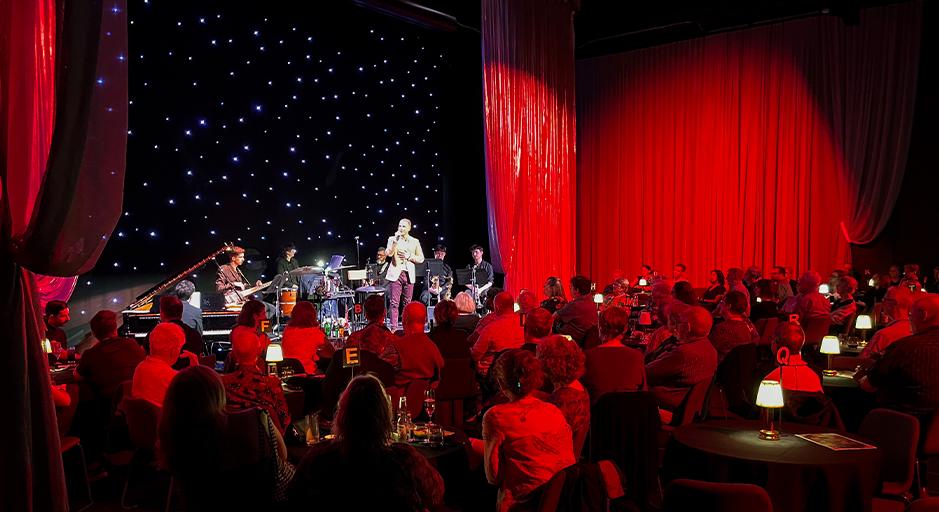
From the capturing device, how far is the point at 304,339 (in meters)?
6.05

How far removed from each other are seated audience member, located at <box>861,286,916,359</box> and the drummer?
8.39 meters

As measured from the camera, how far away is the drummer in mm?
12023

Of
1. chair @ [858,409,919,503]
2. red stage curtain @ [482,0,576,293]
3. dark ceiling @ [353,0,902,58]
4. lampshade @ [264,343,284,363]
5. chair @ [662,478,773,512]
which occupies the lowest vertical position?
chair @ [858,409,919,503]

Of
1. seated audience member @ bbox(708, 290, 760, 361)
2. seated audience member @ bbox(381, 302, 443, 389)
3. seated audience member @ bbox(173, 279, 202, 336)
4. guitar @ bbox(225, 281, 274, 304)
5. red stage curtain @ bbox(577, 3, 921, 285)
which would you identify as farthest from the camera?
red stage curtain @ bbox(577, 3, 921, 285)

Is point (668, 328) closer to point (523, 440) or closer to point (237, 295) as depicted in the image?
point (523, 440)

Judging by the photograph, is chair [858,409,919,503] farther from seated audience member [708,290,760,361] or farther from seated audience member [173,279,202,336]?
seated audience member [173,279,202,336]

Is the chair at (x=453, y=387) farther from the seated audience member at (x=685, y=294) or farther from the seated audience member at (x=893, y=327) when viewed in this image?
the seated audience member at (x=893, y=327)

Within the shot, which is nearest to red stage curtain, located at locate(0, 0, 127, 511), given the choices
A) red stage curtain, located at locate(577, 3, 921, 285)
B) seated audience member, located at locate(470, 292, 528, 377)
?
seated audience member, located at locate(470, 292, 528, 377)

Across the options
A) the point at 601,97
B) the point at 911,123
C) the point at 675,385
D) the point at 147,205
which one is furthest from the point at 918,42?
the point at 147,205

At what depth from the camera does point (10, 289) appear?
11.2 feet

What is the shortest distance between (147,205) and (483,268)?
18.3 feet

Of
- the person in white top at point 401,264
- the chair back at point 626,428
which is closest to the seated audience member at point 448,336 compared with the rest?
the chair back at point 626,428

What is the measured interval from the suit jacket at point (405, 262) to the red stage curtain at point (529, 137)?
1.63 m

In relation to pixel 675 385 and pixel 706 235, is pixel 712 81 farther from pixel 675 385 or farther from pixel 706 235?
pixel 675 385
